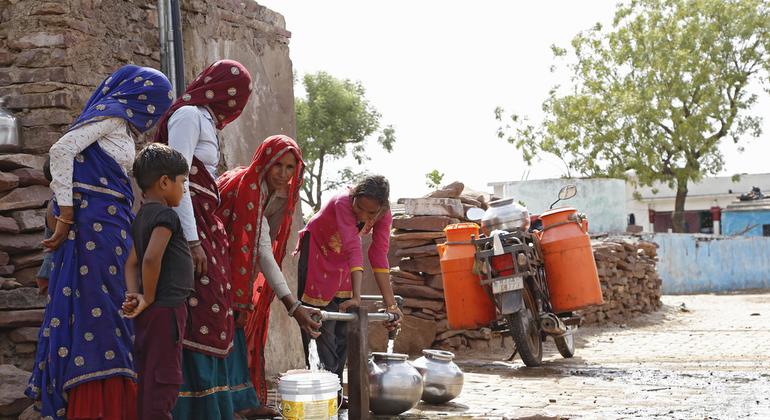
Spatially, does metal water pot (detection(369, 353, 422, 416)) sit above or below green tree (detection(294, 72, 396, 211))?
below

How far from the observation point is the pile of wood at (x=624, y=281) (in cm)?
1394

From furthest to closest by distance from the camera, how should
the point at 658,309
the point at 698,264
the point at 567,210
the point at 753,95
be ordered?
the point at 753,95
the point at 698,264
the point at 658,309
the point at 567,210

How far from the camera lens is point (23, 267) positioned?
4.99 metres

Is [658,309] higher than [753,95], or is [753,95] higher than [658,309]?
A: [753,95]

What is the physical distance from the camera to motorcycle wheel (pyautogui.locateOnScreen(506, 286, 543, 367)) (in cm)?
803

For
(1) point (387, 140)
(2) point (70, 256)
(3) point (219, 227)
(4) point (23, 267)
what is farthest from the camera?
(1) point (387, 140)

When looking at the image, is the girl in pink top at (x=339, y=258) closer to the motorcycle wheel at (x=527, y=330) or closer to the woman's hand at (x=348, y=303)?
the woman's hand at (x=348, y=303)

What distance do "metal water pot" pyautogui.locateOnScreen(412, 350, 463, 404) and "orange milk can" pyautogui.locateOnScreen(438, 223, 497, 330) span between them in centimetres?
260

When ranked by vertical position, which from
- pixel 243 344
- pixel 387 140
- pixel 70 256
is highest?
pixel 387 140

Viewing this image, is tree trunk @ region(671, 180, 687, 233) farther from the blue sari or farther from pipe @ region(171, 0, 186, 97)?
the blue sari

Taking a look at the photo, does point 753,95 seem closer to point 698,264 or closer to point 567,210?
point 698,264

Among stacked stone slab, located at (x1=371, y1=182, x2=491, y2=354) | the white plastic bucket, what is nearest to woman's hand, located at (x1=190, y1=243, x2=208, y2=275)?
the white plastic bucket

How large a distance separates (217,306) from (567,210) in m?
5.13

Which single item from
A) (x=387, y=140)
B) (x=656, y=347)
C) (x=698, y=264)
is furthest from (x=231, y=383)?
(x=387, y=140)
